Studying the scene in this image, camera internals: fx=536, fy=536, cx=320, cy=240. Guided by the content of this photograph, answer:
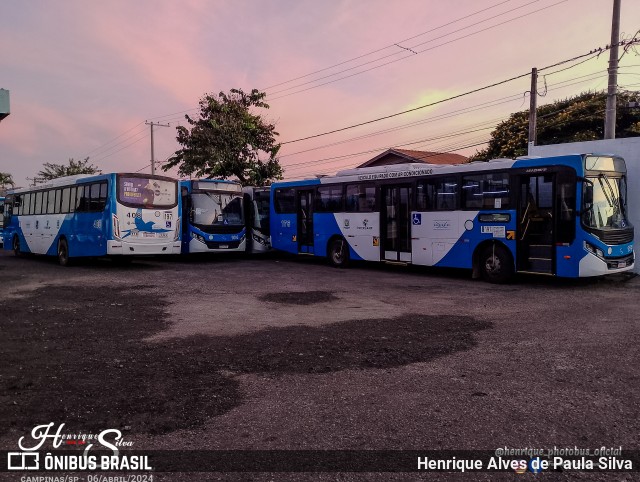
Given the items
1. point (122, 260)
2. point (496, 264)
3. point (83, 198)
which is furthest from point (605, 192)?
point (122, 260)

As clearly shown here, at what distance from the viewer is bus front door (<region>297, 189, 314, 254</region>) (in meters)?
19.7

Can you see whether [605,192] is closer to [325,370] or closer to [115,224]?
[325,370]

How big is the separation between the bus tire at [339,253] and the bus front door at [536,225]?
6.46m

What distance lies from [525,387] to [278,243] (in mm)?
16569

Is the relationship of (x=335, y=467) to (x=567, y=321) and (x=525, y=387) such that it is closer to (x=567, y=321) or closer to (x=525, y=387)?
(x=525, y=387)

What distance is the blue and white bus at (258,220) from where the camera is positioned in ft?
74.2

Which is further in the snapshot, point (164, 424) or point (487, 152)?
point (487, 152)

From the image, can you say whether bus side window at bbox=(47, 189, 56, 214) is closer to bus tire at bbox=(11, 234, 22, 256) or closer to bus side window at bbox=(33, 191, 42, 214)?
bus side window at bbox=(33, 191, 42, 214)

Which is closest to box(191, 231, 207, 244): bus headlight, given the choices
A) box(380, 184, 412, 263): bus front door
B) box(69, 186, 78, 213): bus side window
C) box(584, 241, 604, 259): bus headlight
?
box(69, 186, 78, 213): bus side window

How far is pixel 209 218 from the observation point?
20.2 m

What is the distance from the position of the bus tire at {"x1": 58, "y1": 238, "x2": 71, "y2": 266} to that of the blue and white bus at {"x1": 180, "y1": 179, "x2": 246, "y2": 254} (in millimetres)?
3981

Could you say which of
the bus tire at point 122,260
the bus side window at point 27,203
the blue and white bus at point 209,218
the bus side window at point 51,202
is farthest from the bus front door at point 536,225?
the bus side window at point 27,203

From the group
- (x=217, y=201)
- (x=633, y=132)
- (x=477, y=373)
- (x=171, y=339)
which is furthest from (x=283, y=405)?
(x=633, y=132)

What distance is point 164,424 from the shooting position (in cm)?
433
